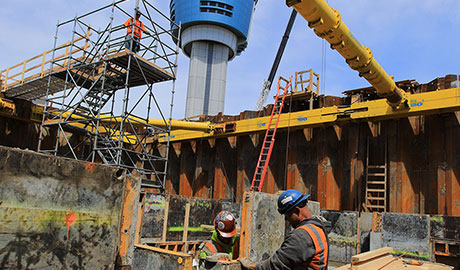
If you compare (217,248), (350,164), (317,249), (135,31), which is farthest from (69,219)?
(135,31)

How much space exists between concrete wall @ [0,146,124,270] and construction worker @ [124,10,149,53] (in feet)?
37.7

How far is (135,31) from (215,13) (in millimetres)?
38933

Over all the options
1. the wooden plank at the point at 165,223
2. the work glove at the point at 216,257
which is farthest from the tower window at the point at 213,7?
the work glove at the point at 216,257

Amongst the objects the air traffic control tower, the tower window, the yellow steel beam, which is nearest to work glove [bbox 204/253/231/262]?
the yellow steel beam

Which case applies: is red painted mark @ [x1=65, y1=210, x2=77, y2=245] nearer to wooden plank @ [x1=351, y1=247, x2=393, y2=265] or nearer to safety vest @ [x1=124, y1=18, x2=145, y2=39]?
wooden plank @ [x1=351, y1=247, x2=393, y2=265]

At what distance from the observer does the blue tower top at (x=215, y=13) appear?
51.0 m

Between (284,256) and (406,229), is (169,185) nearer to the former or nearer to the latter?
(406,229)

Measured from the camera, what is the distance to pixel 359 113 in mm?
12383

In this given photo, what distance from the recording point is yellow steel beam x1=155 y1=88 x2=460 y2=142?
10.6m

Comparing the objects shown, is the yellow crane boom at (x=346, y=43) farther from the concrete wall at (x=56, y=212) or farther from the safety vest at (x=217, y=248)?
the concrete wall at (x=56, y=212)

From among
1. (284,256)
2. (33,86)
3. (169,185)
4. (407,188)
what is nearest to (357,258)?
(284,256)

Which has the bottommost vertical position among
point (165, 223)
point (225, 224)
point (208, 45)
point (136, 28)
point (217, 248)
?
point (165, 223)

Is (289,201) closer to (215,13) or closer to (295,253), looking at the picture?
(295,253)

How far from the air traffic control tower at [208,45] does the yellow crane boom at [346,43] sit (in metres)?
40.6
